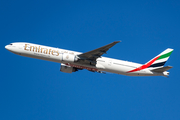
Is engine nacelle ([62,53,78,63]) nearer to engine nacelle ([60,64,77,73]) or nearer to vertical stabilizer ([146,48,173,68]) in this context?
engine nacelle ([60,64,77,73])

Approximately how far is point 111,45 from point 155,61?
1211 centimetres

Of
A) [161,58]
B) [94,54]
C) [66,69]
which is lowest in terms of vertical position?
[66,69]

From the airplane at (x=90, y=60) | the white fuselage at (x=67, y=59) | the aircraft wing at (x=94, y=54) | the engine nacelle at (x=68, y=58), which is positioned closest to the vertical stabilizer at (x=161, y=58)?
the airplane at (x=90, y=60)

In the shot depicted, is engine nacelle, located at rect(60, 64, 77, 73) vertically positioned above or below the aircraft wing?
below

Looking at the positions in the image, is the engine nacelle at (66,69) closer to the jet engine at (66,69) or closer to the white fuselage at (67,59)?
the jet engine at (66,69)

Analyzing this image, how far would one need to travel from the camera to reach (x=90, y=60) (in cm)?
4388

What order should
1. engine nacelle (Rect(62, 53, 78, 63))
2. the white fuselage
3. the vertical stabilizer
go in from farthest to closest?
the vertical stabilizer < the white fuselage < engine nacelle (Rect(62, 53, 78, 63))

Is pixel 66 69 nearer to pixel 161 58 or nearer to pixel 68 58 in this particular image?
pixel 68 58

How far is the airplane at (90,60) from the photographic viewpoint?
43000 mm

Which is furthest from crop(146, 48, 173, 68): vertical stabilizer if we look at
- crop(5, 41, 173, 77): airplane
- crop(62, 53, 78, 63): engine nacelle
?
crop(62, 53, 78, 63): engine nacelle

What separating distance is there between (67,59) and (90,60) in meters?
4.16

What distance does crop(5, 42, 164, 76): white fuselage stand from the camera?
4319 centimetres

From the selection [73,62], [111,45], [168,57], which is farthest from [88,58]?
[168,57]

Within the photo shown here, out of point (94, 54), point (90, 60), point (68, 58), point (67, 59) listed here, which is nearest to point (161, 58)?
point (94, 54)
